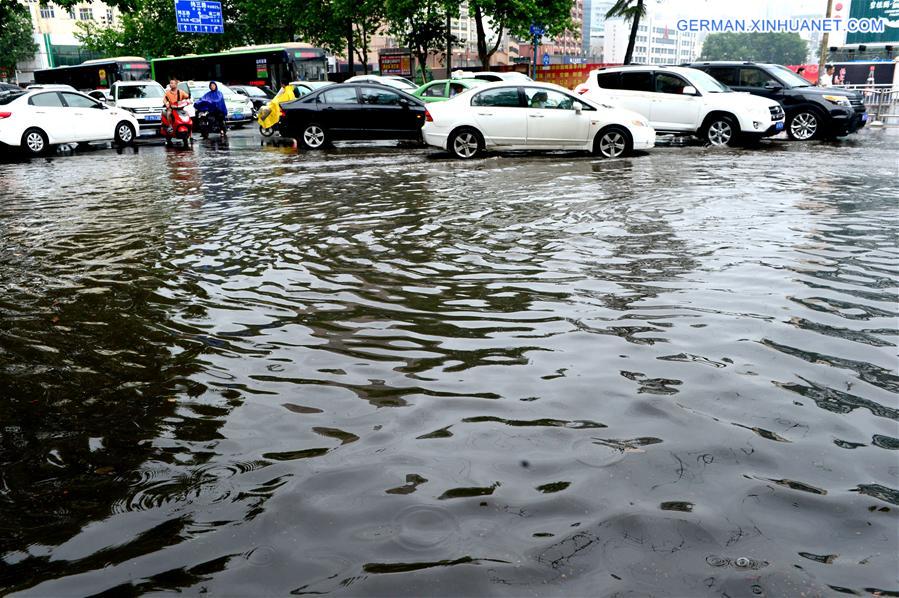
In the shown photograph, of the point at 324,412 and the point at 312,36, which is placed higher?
the point at 312,36

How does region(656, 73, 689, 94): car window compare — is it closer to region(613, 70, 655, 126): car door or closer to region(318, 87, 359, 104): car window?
region(613, 70, 655, 126): car door

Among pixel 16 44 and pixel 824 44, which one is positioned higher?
pixel 16 44

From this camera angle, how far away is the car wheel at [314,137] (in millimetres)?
19375

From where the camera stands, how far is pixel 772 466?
3377 millimetres

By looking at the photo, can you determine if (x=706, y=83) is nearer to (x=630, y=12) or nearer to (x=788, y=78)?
(x=788, y=78)

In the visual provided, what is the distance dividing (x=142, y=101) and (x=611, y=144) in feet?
55.8

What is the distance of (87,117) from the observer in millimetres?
21375

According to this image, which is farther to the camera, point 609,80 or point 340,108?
point 609,80

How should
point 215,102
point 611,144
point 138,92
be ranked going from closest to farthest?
point 611,144
point 215,102
point 138,92

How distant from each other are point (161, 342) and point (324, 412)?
1.66 metres

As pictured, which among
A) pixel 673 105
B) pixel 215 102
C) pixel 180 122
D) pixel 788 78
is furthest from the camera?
pixel 215 102

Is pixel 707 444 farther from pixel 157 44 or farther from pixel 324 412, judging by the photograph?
pixel 157 44

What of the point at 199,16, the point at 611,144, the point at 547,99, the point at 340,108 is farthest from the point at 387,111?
the point at 199,16

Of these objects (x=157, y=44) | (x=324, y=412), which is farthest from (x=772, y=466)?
(x=157, y=44)
